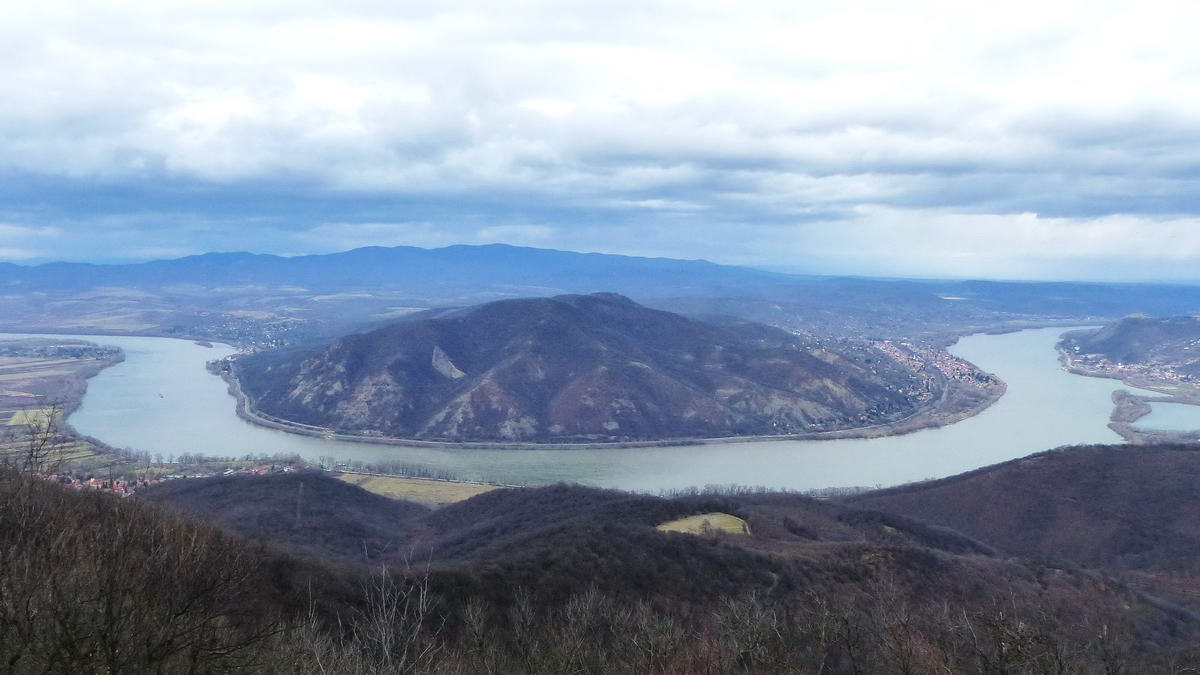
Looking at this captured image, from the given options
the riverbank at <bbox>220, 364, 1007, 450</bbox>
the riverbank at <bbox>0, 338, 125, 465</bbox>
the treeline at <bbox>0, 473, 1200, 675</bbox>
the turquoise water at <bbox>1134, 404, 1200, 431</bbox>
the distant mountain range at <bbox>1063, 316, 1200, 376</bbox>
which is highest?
the treeline at <bbox>0, 473, 1200, 675</bbox>

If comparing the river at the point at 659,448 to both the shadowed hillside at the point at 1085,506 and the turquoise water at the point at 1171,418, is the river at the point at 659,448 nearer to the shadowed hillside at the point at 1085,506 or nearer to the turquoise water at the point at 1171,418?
the turquoise water at the point at 1171,418

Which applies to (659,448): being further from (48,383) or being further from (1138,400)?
(48,383)

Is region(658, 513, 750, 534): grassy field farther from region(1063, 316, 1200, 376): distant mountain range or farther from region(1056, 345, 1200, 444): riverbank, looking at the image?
region(1063, 316, 1200, 376): distant mountain range

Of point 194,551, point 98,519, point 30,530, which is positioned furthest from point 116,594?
point 98,519

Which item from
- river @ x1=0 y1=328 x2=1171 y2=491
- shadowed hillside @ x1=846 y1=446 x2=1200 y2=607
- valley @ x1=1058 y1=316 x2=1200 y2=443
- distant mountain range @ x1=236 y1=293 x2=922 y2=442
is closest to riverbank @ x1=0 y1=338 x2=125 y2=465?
river @ x1=0 y1=328 x2=1171 y2=491

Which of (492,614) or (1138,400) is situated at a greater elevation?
(492,614)

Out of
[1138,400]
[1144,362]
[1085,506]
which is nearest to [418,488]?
[1085,506]
